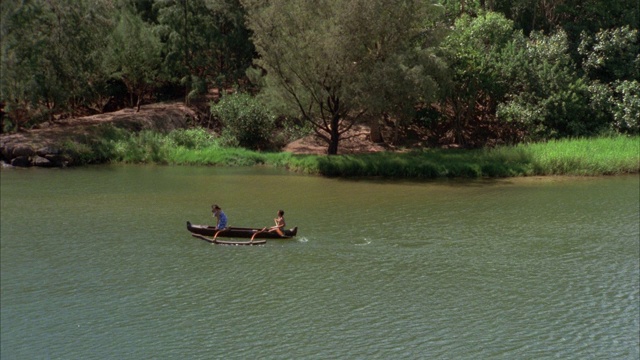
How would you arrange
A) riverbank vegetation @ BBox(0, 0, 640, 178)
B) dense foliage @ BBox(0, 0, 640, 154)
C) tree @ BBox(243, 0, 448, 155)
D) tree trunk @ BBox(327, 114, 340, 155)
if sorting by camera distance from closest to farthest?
tree @ BBox(243, 0, 448, 155) < riverbank vegetation @ BBox(0, 0, 640, 178) < dense foliage @ BBox(0, 0, 640, 154) < tree trunk @ BBox(327, 114, 340, 155)

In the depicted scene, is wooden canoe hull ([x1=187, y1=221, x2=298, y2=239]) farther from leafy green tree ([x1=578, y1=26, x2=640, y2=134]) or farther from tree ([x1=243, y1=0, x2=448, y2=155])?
leafy green tree ([x1=578, y1=26, x2=640, y2=134])

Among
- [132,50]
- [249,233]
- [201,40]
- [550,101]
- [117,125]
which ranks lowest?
[249,233]

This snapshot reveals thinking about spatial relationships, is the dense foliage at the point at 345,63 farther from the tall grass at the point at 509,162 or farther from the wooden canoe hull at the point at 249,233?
the wooden canoe hull at the point at 249,233

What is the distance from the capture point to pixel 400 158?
34000 mm

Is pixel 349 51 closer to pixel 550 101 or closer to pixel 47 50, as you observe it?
pixel 550 101

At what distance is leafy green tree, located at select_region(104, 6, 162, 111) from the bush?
5.17 metres

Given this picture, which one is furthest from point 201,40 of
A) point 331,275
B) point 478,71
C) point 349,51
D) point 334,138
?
point 331,275

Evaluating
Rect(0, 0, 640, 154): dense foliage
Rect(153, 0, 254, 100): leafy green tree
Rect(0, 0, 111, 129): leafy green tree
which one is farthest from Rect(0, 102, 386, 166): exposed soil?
Rect(153, 0, 254, 100): leafy green tree

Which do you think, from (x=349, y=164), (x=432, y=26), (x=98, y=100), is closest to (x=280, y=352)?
(x=349, y=164)

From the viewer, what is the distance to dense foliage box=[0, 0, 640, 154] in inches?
1305

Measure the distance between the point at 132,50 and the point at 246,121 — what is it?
25.1ft

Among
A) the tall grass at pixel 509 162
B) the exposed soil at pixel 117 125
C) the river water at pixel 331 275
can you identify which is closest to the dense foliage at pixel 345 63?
the exposed soil at pixel 117 125

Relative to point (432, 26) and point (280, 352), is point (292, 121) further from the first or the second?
point (280, 352)

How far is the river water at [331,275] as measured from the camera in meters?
14.9
